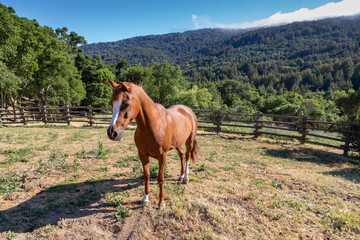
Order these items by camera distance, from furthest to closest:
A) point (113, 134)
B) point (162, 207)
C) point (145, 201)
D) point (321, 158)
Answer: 1. point (321, 158)
2. point (145, 201)
3. point (162, 207)
4. point (113, 134)

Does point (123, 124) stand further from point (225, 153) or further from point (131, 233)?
point (225, 153)

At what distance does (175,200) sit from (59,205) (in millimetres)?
2227

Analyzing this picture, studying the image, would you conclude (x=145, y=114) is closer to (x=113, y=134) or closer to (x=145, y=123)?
(x=145, y=123)

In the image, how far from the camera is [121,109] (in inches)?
93.1

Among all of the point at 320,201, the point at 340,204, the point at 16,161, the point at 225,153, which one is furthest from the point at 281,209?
the point at 16,161

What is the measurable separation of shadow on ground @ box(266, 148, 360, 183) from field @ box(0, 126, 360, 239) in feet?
0.34

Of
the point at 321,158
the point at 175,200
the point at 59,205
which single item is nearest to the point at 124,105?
the point at 175,200

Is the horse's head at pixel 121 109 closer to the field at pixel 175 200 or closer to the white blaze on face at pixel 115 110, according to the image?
the white blaze on face at pixel 115 110

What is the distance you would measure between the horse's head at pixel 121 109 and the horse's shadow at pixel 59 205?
1.86m

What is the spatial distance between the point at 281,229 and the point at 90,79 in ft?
116

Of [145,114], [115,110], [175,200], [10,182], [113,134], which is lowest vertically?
[175,200]

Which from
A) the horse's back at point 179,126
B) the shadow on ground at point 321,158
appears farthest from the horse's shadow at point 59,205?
the shadow on ground at point 321,158

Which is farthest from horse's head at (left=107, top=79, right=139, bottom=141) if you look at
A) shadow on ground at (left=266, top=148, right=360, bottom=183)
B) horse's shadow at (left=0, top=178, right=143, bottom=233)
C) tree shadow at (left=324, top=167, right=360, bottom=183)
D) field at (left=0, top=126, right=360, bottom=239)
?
shadow on ground at (left=266, top=148, right=360, bottom=183)

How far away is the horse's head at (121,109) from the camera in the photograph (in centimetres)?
227
